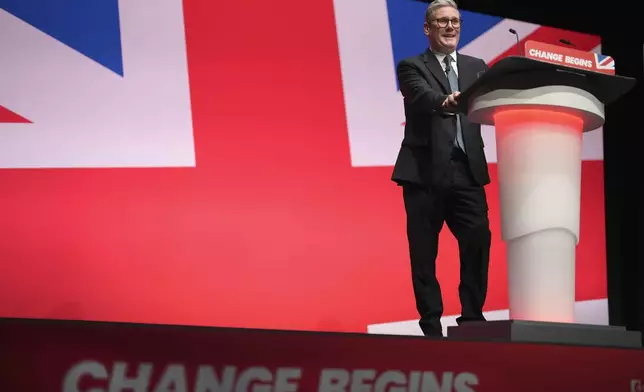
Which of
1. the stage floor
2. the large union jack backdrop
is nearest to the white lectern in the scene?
the stage floor

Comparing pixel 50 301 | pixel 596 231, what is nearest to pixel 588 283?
pixel 596 231

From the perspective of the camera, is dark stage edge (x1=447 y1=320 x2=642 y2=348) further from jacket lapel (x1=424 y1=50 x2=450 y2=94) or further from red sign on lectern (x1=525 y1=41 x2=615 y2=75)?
jacket lapel (x1=424 y1=50 x2=450 y2=94)

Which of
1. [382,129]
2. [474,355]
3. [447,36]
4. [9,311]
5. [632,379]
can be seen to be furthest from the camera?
[382,129]

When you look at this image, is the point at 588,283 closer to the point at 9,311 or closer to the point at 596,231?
the point at 596,231

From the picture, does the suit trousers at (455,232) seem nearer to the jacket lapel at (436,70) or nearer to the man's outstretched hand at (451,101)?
the jacket lapel at (436,70)

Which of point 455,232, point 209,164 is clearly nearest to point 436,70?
point 455,232

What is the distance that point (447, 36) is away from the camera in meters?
2.29

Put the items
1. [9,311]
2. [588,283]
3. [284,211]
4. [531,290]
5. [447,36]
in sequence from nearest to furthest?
[531,290], [447,36], [9,311], [284,211], [588,283]

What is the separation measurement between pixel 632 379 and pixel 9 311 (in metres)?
2.21

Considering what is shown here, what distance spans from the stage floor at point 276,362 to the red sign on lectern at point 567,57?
621 millimetres

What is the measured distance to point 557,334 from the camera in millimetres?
1630

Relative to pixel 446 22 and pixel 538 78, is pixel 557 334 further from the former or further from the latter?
pixel 446 22

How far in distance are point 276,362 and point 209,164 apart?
6.63 feet

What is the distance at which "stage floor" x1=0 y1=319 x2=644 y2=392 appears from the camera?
45.4 inches
